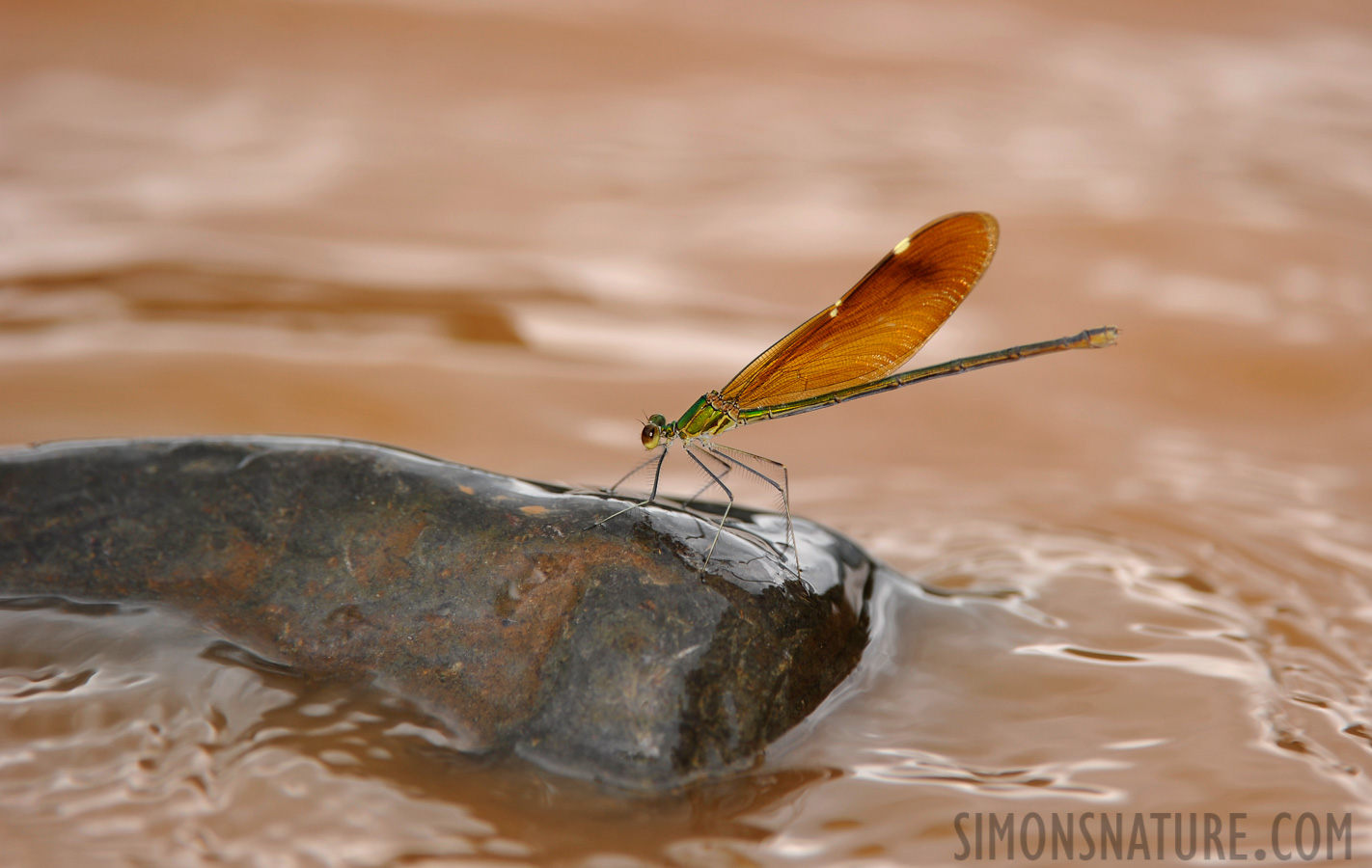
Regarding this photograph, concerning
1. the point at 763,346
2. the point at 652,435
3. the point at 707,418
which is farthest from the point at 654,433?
the point at 763,346

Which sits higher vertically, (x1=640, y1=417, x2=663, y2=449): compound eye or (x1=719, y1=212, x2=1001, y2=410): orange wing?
(x1=719, y1=212, x2=1001, y2=410): orange wing

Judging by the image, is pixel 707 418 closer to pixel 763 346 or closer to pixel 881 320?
pixel 881 320

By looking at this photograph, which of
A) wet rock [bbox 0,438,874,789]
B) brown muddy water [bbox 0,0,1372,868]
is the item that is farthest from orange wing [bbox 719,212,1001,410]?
brown muddy water [bbox 0,0,1372,868]

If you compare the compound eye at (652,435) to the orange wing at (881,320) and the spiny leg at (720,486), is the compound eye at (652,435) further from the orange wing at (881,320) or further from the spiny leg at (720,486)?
the orange wing at (881,320)

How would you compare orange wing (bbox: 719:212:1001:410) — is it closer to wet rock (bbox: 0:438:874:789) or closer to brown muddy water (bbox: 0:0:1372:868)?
wet rock (bbox: 0:438:874:789)

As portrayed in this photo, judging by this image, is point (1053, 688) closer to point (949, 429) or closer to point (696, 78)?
point (949, 429)
